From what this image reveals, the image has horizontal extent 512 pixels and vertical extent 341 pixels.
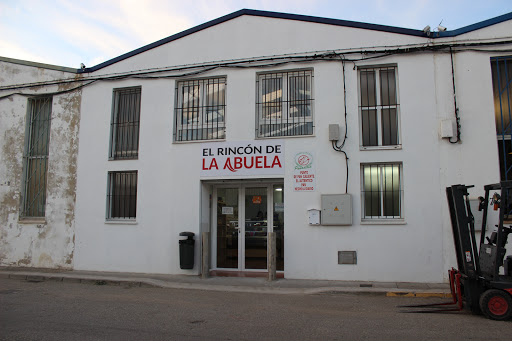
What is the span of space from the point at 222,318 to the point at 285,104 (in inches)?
237

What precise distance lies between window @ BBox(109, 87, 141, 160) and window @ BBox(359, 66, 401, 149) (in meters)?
6.34

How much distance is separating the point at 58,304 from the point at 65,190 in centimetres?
499

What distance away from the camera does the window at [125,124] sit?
1153 centimetres

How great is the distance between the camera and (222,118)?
1094 centimetres

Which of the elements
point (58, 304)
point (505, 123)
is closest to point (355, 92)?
point (505, 123)

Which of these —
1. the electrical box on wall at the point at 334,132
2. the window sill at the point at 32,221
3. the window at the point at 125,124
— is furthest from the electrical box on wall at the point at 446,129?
the window sill at the point at 32,221

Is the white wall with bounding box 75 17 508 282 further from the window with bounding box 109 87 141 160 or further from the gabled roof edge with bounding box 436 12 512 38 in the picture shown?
the gabled roof edge with bounding box 436 12 512 38

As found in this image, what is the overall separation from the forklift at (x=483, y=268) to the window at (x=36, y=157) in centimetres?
1102

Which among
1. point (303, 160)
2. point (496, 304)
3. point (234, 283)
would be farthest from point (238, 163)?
point (496, 304)

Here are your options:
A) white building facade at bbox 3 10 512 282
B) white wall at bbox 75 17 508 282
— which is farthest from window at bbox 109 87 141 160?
white wall at bbox 75 17 508 282

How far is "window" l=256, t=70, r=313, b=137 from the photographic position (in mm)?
10406

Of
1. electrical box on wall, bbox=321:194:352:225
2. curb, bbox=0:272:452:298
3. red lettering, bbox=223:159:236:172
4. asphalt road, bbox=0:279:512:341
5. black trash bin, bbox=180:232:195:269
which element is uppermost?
red lettering, bbox=223:159:236:172

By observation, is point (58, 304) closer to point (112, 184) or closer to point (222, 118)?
point (112, 184)

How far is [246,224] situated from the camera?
35.5 feet
